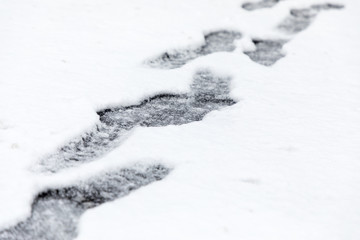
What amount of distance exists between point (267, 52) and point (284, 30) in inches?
18.9

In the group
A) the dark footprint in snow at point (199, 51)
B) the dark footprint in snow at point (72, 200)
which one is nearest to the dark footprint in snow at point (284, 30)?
the dark footprint in snow at point (199, 51)

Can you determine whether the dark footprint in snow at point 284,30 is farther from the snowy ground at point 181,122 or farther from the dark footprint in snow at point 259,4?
the dark footprint in snow at point 259,4

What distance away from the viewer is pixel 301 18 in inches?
146

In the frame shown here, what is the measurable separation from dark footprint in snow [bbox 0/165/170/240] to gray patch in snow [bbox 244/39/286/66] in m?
1.36

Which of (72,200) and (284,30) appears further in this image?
(284,30)

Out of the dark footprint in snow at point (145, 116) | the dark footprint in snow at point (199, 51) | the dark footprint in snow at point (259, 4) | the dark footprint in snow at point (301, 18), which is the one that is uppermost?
the dark footprint in snow at point (259, 4)

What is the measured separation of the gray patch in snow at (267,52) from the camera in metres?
2.91

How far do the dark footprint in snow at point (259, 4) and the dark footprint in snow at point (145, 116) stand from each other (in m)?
1.40

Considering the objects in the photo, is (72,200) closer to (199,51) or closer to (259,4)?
(199,51)

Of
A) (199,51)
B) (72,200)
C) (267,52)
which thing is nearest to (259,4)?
(267,52)

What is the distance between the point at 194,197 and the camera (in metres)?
1.62

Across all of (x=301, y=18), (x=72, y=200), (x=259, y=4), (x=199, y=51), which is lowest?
(x=72, y=200)

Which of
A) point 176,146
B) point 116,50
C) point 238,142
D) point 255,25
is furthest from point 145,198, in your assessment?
point 255,25

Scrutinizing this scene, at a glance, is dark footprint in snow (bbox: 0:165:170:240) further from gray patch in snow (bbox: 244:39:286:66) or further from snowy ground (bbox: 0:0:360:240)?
gray patch in snow (bbox: 244:39:286:66)
